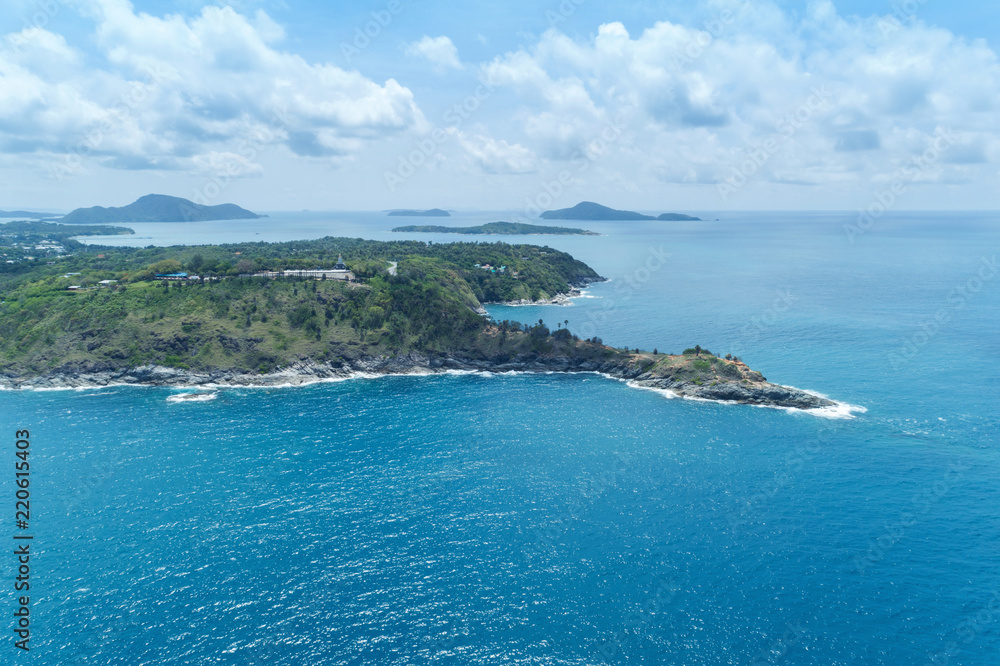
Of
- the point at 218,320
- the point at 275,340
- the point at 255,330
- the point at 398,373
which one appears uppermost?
the point at 218,320

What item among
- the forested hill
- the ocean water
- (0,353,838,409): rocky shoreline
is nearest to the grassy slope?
the forested hill

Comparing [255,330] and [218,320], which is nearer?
[255,330]

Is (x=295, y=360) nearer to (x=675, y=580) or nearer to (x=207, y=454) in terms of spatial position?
(x=207, y=454)

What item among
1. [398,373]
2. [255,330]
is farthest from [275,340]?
[398,373]

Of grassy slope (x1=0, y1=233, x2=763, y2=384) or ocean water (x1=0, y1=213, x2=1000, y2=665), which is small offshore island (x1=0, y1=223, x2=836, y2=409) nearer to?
grassy slope (x1=0, y1=233, x2=763, y2=384)

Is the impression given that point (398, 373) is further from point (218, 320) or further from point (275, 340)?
point (218, 320)

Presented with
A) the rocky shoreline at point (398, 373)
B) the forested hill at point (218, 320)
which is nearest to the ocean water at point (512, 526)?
the rocky shoreline at point (398, 373)

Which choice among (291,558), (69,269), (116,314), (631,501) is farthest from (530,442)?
(69,269)
